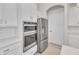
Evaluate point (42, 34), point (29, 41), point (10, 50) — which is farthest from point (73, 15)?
point (10, 50)

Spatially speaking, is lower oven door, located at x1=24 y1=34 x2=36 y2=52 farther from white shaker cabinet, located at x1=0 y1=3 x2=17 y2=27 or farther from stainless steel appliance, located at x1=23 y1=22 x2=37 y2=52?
white shaker cabinet, located at x1=0 y1=3 x2=17 y2=27

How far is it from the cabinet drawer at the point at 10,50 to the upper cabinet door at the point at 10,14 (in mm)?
286

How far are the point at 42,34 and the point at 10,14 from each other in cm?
50

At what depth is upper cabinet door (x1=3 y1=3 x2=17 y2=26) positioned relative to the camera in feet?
4.06

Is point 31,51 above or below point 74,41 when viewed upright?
below

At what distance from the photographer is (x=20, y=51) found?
137cm

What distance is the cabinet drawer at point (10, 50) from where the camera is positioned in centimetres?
123

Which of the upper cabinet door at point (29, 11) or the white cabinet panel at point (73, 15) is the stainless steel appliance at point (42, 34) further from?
the white cabinet panel at point (73, 15)

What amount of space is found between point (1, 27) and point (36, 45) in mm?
533

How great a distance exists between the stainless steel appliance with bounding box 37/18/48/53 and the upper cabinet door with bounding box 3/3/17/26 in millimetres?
325

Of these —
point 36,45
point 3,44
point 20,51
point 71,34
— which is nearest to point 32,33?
point 36,45

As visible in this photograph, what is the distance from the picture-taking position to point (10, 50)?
1.29 metres

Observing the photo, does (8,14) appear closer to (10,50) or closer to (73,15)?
(10,50)

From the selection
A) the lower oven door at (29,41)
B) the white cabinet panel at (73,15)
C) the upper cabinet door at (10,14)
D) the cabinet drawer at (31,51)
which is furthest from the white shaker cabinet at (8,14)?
the white cabinet panel at (73,15)
